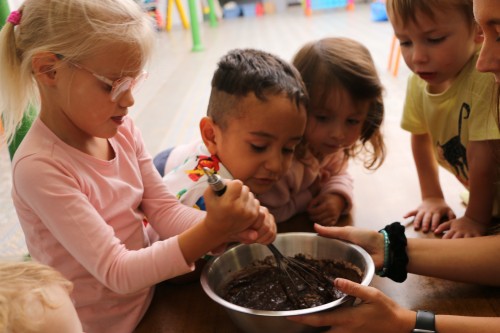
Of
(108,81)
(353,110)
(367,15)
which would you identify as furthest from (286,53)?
(108,81)

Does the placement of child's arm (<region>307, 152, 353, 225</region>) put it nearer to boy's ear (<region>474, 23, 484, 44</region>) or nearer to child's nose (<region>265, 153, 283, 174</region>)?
child's nose (<region>265, 153, 283, 174</region>)

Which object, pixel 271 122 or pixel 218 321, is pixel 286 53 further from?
pixel 218 321

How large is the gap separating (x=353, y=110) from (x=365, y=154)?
0.27 meters

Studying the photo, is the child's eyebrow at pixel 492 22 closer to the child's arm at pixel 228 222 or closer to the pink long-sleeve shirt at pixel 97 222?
the child's arm at pixel 228 222

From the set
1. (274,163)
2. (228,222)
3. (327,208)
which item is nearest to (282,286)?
(228,222)

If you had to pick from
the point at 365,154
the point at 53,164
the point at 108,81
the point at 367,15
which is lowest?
the point at 367,15

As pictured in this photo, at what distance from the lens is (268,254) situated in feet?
3.47

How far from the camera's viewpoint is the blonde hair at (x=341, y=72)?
4.45ft

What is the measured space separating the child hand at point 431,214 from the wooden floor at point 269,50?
6 cm

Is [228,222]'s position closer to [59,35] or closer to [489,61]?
[59,35]

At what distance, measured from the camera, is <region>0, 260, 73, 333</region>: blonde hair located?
56cm

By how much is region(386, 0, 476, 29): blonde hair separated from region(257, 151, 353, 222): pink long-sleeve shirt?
17.3 inches

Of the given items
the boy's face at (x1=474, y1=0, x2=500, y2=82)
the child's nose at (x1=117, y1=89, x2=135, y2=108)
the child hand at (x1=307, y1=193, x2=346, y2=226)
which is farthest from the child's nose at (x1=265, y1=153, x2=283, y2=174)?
the boy's face at (x1=474, y1=0, x2=500, y2=82)

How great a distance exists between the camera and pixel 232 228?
2.75 feet
